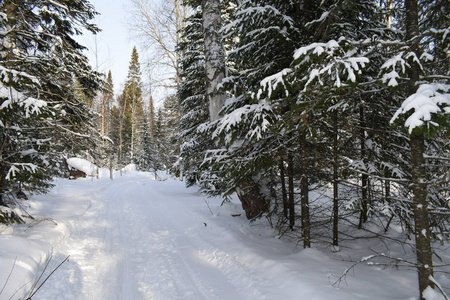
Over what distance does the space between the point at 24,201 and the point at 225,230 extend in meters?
6.98

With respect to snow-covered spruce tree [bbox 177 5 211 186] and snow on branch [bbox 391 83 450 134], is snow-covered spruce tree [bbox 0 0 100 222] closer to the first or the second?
snow-covered spruce tree [bbox 177 5 211 186]

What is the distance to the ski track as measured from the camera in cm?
375

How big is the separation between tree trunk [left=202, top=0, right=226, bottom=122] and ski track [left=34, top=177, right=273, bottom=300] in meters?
3.21

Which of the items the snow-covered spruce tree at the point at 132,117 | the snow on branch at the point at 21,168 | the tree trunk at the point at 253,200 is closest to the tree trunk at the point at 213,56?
the tree trunk at the point at 253,200

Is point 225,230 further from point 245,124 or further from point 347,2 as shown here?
point 347,2

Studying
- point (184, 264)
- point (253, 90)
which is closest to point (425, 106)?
point (253, 90)

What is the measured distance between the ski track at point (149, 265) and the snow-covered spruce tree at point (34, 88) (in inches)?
74.6

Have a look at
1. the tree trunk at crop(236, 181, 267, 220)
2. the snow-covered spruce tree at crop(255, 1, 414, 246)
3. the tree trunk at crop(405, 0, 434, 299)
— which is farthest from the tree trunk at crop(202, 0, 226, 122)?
the tree trunk at crop(405, 0, 434, 299)

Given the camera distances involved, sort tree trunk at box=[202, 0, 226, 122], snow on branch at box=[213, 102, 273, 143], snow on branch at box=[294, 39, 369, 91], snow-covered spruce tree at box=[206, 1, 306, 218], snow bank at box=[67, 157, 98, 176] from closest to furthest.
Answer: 1. snow on branch at box=[294, 39, 369, 91]
2. snow on branch at box=[213, 102, 273, 143]
3. snow-covered spruce tree at box=[206, 1, 306, 218]
4. tree trunk at box=[202, 0, 226, 122]
5. snow bank at box=[67, 157, 98, 176]

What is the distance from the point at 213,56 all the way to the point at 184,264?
477 cm

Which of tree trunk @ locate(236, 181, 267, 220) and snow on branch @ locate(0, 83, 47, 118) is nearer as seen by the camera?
snow on branch @ locate(0, 83, 47, 118)

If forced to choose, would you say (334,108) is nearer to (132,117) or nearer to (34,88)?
(34,88)

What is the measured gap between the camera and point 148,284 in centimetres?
403

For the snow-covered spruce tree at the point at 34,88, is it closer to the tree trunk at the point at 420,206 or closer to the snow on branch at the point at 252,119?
the snow on branch at the point at 252,119
